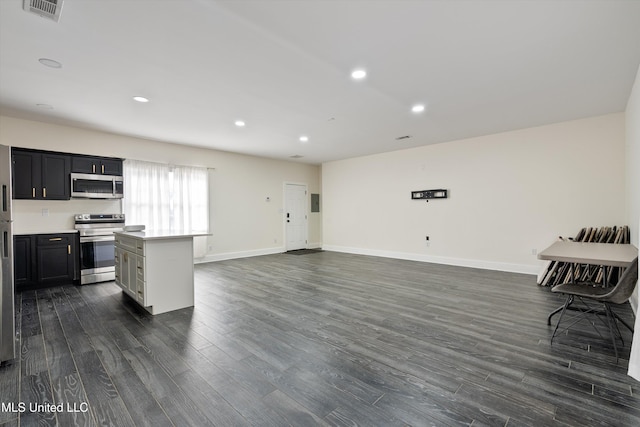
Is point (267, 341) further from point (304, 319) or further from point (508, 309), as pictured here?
point (508, 309)

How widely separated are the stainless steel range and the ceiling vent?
3835 mm

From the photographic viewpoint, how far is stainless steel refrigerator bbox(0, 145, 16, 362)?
7.36ft

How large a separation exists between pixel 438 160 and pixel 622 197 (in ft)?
10.1

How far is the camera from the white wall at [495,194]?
4.69 m

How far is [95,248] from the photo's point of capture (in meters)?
4.90

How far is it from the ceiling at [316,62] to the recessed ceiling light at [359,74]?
0.31 ft

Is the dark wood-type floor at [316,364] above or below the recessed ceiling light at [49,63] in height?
below

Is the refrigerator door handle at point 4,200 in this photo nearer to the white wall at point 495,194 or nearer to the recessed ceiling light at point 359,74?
the recessed ceiling light at point 359,74

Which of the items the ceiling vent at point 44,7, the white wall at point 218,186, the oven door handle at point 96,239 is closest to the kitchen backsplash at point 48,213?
the white wall at point 218,186

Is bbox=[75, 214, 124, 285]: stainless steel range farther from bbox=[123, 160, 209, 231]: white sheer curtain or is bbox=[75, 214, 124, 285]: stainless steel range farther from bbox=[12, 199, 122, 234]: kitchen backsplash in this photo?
bbox=[123, 160, 209, 231]: white sheer curtain

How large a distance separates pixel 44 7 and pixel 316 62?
2.16 m

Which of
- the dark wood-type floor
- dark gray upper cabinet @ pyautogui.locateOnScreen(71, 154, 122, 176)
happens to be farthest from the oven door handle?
dark gray upper cabinet @ pyautogui.locateOnScreen(71, 154, 122, 176)

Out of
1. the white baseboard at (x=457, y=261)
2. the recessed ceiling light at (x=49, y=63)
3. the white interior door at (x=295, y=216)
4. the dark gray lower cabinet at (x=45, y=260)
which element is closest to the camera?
the recessed ceiling light at (x=49, y=63)

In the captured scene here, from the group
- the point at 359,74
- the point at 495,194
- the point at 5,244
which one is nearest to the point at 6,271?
the point at 5,244
